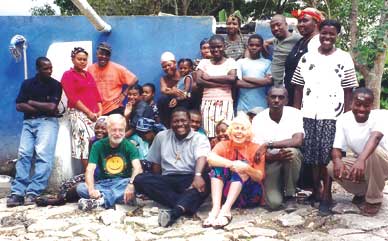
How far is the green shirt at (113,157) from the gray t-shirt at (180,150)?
30 centimetres

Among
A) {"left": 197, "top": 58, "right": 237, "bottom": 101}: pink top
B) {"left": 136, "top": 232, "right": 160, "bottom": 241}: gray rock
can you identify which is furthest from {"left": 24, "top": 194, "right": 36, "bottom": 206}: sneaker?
{"left": 197, "top": 58, "right": 237, "bottom": 101}: pink top

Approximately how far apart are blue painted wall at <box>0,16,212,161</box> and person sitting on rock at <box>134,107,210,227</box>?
1724 millimetres

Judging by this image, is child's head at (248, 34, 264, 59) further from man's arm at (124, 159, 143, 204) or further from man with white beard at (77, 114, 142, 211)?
man's arm at (124, 159, 143, 204)

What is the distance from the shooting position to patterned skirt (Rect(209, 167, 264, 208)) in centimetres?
470

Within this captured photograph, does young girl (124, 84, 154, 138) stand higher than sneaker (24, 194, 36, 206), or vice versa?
young girl (124, 84, 154, 138)

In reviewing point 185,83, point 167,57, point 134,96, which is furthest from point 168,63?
point 134,96

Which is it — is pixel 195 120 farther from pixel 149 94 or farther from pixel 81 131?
pixel 81 131

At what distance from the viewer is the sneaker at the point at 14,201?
17.6 feet

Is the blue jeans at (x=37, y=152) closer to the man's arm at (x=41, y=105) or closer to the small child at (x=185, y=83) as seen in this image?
the man's arm at (x=41, y=105)

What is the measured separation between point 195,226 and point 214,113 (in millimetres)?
1386

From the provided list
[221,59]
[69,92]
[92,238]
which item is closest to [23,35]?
[69,92]

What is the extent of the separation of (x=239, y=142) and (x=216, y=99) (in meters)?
0.89

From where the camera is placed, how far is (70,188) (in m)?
5.38

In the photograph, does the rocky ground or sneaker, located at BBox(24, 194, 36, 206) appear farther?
sneaker, located at BBox(24, 194, 36, 206)
